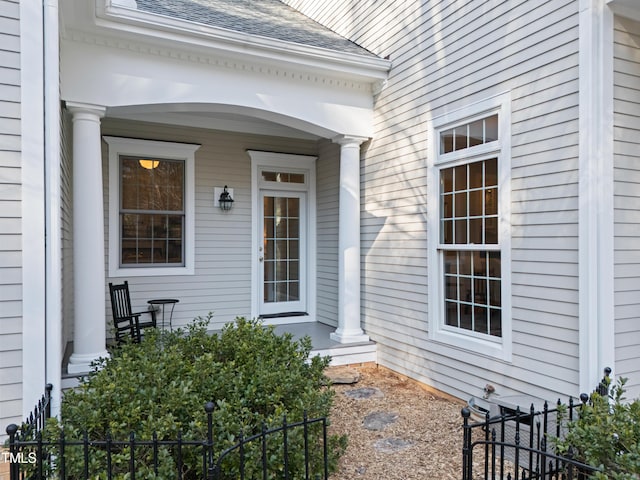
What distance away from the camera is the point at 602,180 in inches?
121

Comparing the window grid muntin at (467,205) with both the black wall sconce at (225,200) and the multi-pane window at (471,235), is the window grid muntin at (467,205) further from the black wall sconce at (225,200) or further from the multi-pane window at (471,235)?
the black wall sconce at (225,200)

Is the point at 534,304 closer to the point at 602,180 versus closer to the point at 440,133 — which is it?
the point at 602,180

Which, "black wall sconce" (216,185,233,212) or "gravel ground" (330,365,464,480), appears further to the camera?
"black wall sconce" (216,185,233,212)

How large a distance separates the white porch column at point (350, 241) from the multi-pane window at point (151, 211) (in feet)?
7.74

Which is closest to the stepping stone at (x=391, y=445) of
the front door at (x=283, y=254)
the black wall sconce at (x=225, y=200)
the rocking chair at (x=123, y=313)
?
the rocking chair at (x=123, y=313)

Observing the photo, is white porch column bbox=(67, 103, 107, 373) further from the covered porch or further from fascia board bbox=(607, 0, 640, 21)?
fascia board bbox=(607, 0, 640, 21)

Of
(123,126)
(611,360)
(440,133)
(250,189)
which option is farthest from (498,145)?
(123,126)

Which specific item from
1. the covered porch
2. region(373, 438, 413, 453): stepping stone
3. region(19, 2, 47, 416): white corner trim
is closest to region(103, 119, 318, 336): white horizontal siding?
the covered porch

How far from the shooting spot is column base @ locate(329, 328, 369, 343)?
217 inches

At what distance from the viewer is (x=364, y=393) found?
15.2 ft

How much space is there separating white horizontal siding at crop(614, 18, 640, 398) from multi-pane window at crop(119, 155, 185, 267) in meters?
5.16

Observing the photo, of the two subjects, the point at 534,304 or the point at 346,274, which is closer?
the point at 534,304

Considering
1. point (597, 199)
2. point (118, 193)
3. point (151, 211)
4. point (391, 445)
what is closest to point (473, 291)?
point (597, 199)

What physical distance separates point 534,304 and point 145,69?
417 centimetres
